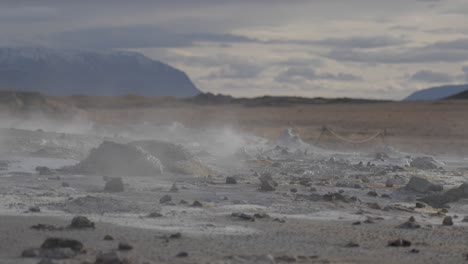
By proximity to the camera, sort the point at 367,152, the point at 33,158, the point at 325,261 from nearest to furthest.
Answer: the point at 325,261 → the point at 33,158 → the point at 367,152

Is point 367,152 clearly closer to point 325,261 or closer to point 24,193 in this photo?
point 24,193

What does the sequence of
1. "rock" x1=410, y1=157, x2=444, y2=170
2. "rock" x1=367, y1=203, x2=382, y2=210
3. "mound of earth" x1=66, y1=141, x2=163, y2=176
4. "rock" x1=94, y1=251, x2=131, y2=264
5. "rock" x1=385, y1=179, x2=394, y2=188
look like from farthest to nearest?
"rock" x1=410, y1=157, x2=444, y2=170
"rock" x1=385, y1=179, x2=394, y2=188
"mound of earth" x1=66, y1=141, x2=163, y2=176
"rock" x1=367, y1=203, x2=382, y2=210
"rock" x1=94, y1=251, x2=131, y2=264

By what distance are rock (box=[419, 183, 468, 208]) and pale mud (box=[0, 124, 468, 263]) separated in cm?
30

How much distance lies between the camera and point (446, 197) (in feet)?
57.3

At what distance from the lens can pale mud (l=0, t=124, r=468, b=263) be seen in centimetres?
1085

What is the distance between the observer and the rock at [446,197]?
17312mm

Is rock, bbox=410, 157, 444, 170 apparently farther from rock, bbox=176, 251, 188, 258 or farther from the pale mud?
rock, bbox=176, 251, 188, 258

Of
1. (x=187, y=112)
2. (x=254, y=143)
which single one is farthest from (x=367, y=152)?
(x=187, y=112)

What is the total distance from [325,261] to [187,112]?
62.6m

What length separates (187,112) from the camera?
238ft

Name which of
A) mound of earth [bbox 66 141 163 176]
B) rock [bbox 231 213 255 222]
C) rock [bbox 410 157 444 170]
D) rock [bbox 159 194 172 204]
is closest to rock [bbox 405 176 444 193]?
mound of earth [bbox 66 141 163 176]

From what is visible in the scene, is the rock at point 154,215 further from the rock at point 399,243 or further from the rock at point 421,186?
the rock at point 421,186

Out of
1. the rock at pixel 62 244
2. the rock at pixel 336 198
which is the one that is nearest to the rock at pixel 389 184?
the rock at pixel 336 198

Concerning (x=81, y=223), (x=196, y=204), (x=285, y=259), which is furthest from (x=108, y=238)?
(x=196, y=204)
